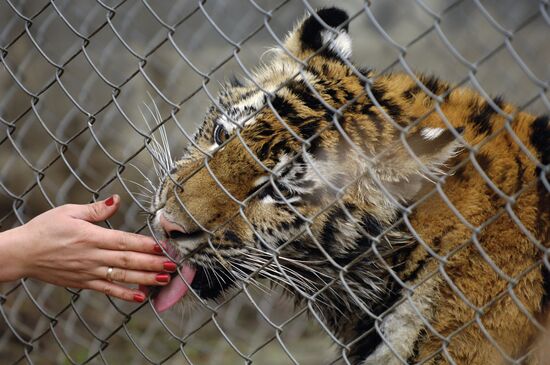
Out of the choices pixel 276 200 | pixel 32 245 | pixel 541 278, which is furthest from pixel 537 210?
pixel 32 245

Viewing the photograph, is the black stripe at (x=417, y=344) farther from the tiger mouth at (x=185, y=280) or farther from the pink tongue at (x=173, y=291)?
the pink tongue at (x=173, y=291)

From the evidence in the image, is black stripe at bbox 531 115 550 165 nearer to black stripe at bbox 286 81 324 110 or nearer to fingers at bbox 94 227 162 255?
black stripe at bbox 286 81 324 110

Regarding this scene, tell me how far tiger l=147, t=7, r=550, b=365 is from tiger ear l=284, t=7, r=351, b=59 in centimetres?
3

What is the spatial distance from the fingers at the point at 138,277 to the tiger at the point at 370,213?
9 centimetres

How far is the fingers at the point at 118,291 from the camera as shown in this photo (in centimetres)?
229

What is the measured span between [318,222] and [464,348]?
0.57 metres

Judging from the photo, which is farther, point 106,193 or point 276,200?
point 106,193

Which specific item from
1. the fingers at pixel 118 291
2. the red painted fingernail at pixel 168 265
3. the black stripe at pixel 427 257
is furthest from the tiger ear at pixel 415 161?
the fingers at pixel 118 291

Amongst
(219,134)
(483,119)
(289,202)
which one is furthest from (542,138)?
(219,134)

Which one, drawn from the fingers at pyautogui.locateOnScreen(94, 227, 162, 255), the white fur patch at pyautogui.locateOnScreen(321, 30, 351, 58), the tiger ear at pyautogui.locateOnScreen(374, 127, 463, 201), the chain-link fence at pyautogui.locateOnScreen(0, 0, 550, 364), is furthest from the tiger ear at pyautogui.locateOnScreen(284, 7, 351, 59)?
the chain-link fence at pyautogui.locateOnScreen(0, 0, 550, 364)

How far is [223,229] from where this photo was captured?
232 centimetres

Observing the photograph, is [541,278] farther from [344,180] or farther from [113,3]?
[113,3]

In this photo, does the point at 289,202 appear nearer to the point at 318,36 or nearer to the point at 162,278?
the point at 162,278

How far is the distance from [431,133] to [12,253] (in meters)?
1.39
